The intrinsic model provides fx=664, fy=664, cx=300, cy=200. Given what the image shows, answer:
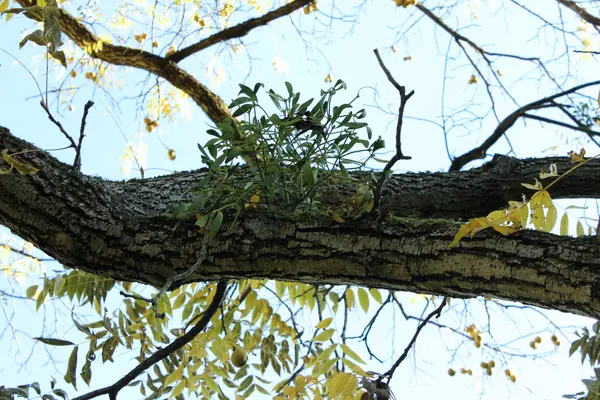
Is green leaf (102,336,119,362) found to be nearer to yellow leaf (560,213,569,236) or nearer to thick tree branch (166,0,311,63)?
yellow leaf (560,213,569,236)

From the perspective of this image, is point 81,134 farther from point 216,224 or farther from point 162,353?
point 162,353

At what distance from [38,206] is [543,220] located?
98cm

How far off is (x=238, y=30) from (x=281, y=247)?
7.36ft

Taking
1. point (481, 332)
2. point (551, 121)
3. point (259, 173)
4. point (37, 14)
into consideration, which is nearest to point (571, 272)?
point (259, 173)

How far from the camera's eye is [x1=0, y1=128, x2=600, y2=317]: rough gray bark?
100 cm

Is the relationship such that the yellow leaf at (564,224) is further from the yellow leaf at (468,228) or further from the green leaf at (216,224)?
the green leaf at (216,224)

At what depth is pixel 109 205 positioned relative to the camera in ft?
4.64

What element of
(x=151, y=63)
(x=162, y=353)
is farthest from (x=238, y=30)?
(x=162, y=353)

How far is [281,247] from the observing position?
4.03 ft

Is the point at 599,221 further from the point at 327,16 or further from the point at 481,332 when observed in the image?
the point at 327,16

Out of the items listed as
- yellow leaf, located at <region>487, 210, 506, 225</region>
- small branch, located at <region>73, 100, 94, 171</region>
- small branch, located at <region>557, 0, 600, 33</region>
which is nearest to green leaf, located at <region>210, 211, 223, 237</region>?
small branch, located at <region>73, 100, 94, 171</region>

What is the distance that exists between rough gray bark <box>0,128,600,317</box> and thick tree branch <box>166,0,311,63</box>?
174cm

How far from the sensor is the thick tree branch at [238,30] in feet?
10.6

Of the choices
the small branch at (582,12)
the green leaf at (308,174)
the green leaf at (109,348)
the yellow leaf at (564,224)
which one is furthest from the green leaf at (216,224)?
the small branch at (582,12)
